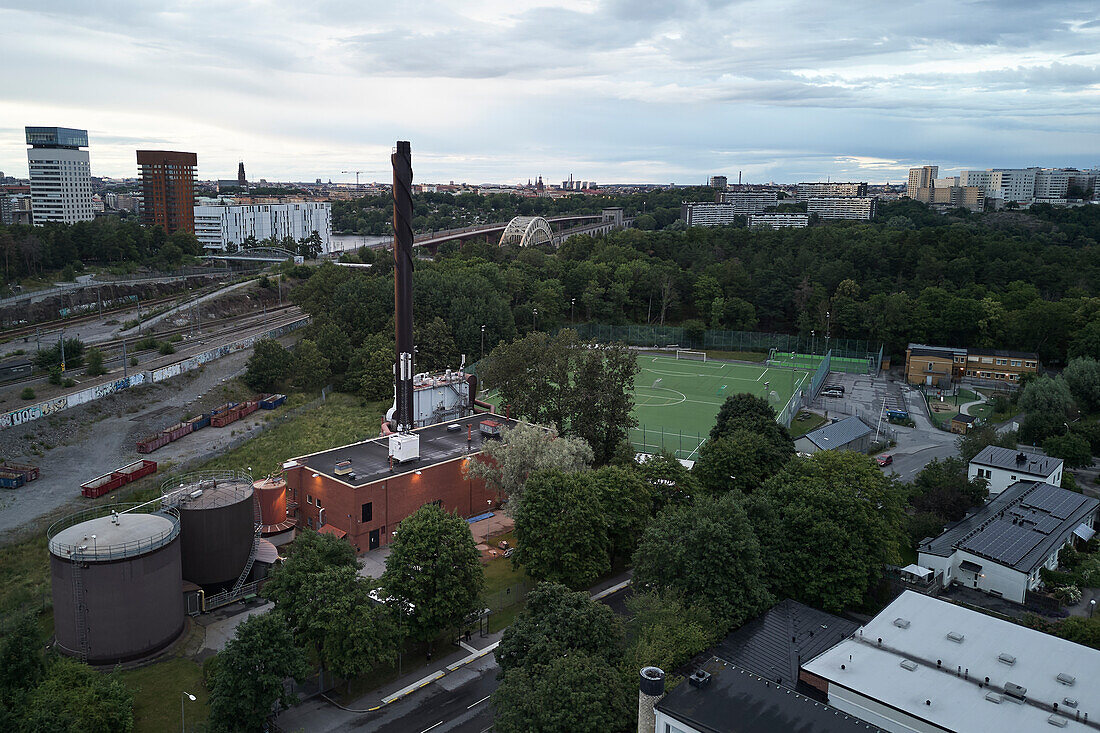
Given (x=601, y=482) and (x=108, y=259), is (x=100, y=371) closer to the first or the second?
(x=601, y=482)

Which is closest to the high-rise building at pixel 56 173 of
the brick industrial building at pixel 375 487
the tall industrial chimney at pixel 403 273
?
the tall industrial chimney at pixel 403 273

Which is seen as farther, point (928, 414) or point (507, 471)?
point (928, 414)

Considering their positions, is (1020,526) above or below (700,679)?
below

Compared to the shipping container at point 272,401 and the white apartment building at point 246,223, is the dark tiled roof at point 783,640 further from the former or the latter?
the white apartment building at point 246,223

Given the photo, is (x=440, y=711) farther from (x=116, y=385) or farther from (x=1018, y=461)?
(x=116, y=385)

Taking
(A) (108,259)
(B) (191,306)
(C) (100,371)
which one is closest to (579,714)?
(C) (100,371)

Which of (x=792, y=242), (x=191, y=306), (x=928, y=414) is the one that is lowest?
(x=928, y=414)

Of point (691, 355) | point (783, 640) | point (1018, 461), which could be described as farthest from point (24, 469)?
point (691, 355)

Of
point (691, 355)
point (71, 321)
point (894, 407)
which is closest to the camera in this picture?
point (894, 407)
